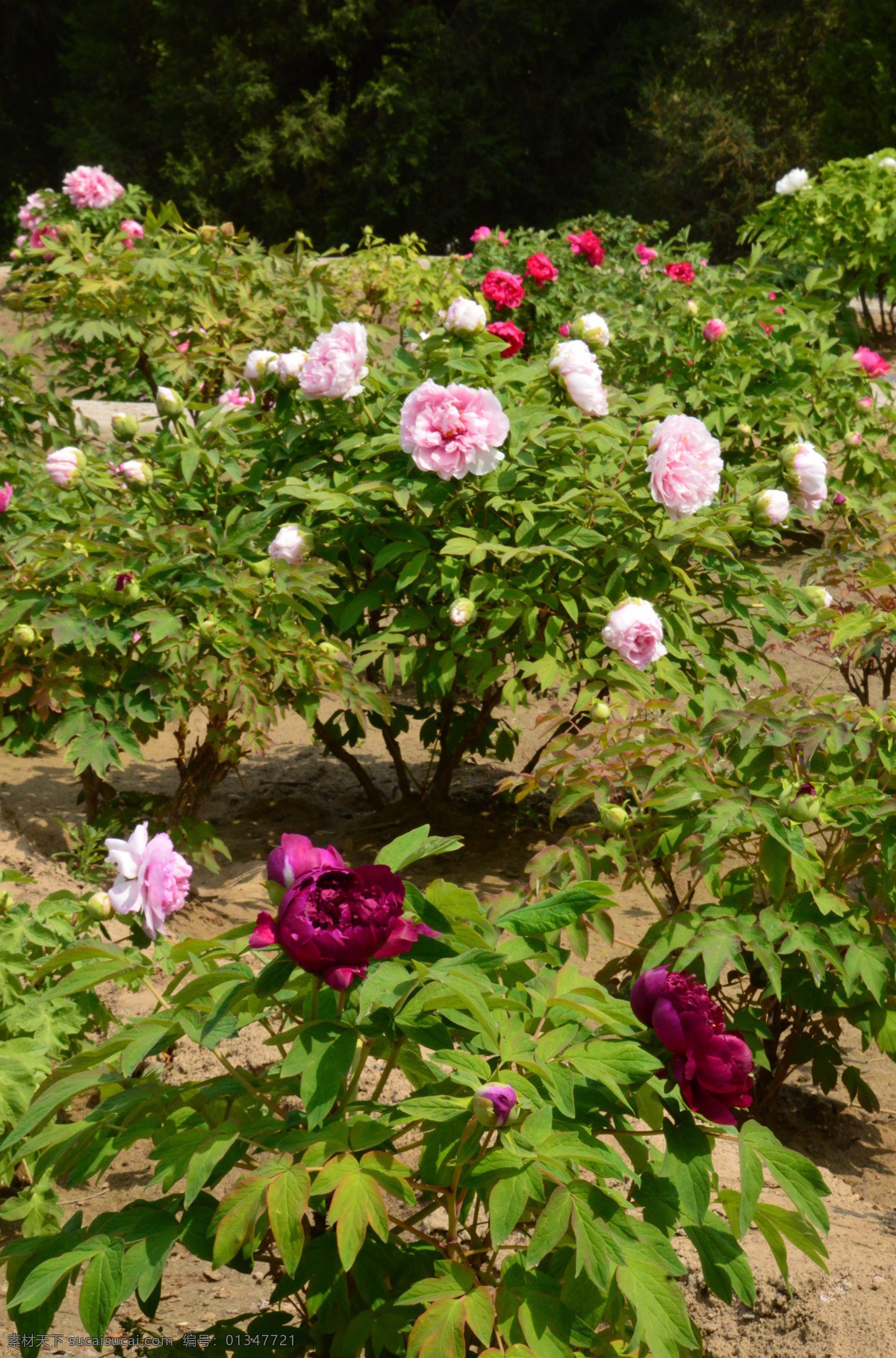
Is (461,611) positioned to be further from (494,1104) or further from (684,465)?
(494,1104)

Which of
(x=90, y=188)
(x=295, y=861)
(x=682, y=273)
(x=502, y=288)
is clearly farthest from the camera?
(x=90, y=188)

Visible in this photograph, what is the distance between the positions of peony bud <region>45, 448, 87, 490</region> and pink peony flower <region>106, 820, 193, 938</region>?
1872 millimetres

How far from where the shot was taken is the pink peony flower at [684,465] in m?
2.63

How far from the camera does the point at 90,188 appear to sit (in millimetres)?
6270

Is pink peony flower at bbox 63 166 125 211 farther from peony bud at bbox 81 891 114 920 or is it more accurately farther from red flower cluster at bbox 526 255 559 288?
peony bud at bbox 81 891 114 920

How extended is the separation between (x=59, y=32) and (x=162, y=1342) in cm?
2329

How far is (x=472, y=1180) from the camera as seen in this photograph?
1.13 metres

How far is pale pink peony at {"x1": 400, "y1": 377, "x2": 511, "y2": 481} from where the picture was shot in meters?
2.69

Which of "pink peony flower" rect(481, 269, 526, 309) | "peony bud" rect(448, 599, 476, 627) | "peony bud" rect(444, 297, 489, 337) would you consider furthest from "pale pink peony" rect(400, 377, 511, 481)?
"pink peony flower" rect(481, 269, 526, 309)

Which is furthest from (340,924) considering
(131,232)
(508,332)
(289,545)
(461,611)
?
(131,232)

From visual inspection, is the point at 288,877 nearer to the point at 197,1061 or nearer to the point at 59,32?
the point at 197,1061

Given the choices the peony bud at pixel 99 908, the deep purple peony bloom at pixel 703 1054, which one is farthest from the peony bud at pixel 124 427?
the deep purple peony bloom at pixel 703 1054

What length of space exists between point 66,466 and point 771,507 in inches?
68.9

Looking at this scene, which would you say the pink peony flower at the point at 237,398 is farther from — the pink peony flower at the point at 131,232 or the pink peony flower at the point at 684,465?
the pink peony flower at the point at 684,465
